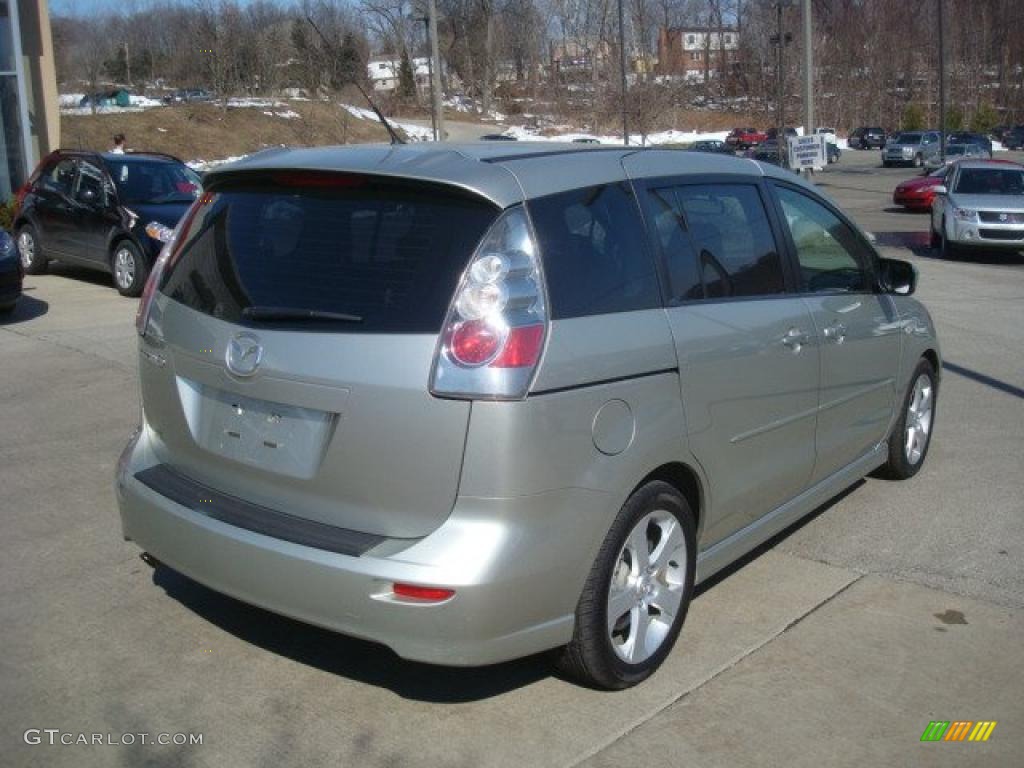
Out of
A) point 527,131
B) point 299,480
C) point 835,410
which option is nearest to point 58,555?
point 299,480

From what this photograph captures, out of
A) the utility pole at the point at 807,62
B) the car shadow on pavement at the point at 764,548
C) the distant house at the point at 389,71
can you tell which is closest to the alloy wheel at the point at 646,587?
the car shadow on pavement at the point at 764,548

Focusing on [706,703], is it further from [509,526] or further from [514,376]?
[514,376]

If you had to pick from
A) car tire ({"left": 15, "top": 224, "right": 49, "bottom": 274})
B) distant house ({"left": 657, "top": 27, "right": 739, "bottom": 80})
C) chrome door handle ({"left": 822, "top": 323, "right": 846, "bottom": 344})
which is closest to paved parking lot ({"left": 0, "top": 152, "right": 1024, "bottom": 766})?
chrome door handle ({"left": 822, "top": 323, "right": 846, "bottom": 344})

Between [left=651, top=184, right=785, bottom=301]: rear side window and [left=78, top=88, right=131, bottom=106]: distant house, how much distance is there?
55.1m

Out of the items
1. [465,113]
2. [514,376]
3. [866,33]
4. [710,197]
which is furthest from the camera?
[866,33]

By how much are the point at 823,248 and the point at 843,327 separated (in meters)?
0.46

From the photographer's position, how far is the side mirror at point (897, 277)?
595 centimetres

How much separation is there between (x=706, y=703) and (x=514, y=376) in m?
1.39

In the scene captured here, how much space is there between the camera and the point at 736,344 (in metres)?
4.46

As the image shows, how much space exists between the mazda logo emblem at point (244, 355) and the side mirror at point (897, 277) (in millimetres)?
3463

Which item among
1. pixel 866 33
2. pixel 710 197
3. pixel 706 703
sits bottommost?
pixel 706 703

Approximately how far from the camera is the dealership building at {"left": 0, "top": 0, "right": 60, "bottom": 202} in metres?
19.7

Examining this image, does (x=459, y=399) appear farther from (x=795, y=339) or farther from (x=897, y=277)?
A: (x=897, y=277)

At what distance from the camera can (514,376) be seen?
3490mm
